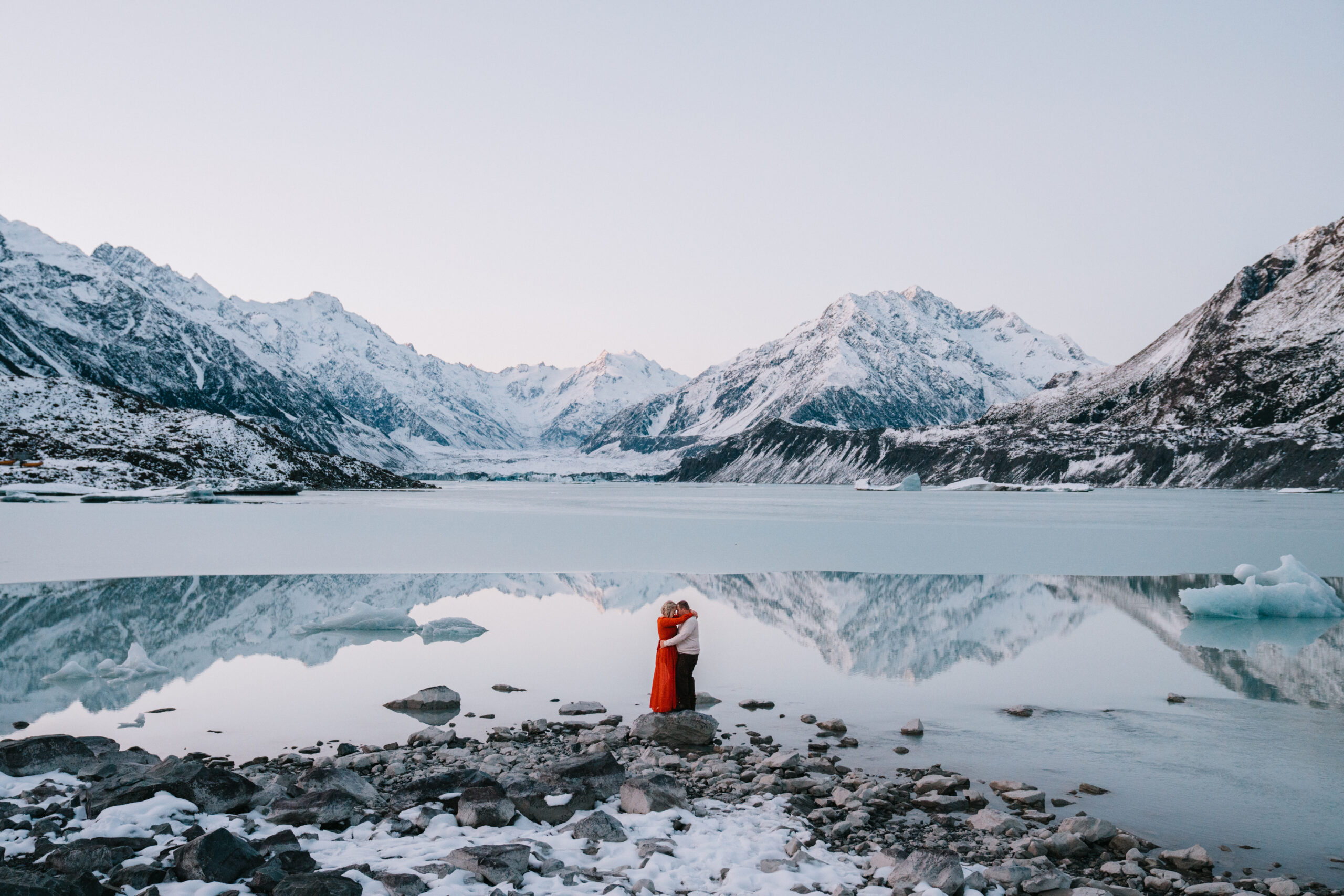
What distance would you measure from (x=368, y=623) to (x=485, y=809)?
12.8 meters

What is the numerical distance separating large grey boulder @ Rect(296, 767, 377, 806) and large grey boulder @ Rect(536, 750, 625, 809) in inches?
72.0

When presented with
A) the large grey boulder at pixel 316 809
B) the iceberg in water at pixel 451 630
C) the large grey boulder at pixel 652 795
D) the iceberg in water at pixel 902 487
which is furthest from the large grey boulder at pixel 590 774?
the iceberg in water at pixel 902 487

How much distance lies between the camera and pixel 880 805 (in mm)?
10023

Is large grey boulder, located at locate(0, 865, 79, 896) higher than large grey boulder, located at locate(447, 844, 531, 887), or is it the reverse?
large grey boulder, located at locate(0, 865, 79, 896)

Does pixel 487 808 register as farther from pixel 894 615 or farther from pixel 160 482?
pixel 160 482

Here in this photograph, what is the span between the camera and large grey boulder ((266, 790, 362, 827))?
30.0 ft

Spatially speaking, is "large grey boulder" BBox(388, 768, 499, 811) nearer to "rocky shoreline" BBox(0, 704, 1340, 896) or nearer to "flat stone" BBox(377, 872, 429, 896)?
"rocky shoreline" BBox(0, 704, 1340, 896)

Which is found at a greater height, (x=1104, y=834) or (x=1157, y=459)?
A: (x=1157, y=459)

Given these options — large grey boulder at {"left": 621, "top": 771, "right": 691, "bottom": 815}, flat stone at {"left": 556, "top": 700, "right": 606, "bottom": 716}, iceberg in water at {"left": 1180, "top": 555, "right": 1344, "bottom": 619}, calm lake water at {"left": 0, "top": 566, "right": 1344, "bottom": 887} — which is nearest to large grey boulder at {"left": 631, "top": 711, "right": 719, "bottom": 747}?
calm lake water at {"left": 0, "top": 566, "right": 1344, "bottom": 887}

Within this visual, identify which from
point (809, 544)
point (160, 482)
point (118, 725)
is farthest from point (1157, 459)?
point (118, 725)

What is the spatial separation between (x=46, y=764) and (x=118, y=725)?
271 centimetres

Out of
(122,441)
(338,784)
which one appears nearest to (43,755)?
(338,784)

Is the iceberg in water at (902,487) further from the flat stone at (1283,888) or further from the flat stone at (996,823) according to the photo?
the flat stone at (1283,888)

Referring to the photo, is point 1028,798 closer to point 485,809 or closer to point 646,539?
point 485,809
